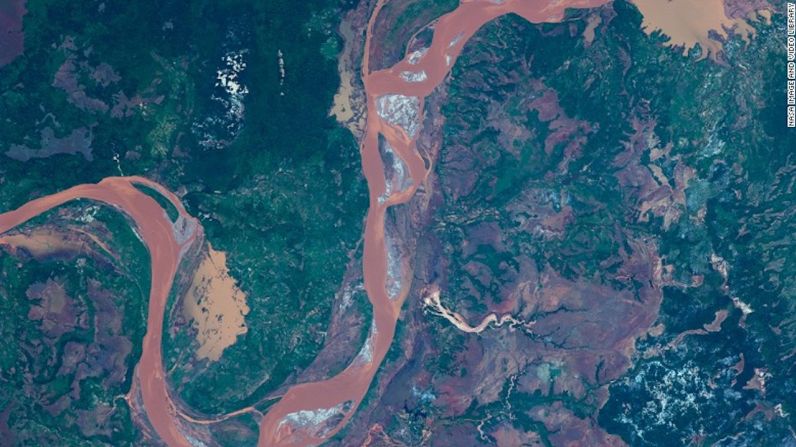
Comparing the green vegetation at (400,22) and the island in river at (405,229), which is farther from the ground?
the green vegetation at (400,22)

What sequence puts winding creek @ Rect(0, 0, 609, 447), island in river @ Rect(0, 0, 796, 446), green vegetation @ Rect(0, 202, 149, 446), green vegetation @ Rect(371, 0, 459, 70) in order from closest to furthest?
green vegetation @ Rect(0, 202, 149, 446) → island in river @ Rect(0, 0, 796, 446) → winding creek @ Rect(0, 0, 609, 447) → green vegetation @ Rect(371, 0, 459, 70)

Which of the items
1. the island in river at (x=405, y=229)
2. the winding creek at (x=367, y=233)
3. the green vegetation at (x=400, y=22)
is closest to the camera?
the island in river at (x=405, y=229)

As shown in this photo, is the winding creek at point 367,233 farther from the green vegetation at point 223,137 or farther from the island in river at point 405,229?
the green vegetation at point 223,137

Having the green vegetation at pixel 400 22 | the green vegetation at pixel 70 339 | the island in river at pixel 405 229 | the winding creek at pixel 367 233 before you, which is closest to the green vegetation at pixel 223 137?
the island in river at pixel 405 229

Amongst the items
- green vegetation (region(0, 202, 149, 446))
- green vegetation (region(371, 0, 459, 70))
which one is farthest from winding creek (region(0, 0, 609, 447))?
green vegetation (region(0, 202, 149, 446))

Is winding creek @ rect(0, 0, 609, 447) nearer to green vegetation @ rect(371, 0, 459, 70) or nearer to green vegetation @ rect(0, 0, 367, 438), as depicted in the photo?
green vegetation @ rect(371, 0, 459, 70)

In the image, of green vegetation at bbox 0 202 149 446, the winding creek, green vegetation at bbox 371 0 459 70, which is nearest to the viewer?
green vegetation at bbox 0 202 149 446

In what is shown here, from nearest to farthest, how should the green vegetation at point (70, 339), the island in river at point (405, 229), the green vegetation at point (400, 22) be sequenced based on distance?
the green vegetation at point (70, 339)
the island in river at point (405, 229)
the green vegetation at point (400, 22)
